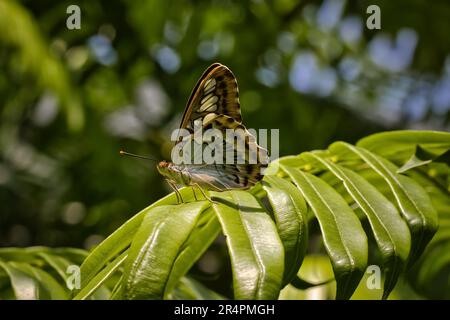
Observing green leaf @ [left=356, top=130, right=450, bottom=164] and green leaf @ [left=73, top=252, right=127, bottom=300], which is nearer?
green leaf @ [left=73, top=252, right=127, bottom=300]

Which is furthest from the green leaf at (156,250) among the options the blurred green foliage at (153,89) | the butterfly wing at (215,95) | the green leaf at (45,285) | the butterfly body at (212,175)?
the blurred green foliage at (153,89)

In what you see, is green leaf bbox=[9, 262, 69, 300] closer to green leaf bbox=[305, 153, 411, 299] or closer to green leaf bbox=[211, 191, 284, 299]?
green leaf bbox=[211, 191, 284, 299]

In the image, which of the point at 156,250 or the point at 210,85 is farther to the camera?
the point at 210,85

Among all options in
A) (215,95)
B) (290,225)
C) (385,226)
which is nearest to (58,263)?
(215,95)

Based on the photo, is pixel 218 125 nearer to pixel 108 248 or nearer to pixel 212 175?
pixel 212 175

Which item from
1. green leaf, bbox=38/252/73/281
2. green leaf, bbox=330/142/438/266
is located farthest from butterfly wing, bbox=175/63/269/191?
green leaf, bbox=38/252/73/281
